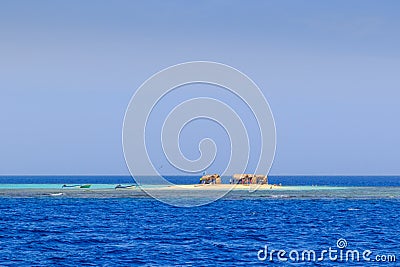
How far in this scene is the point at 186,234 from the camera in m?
65.2

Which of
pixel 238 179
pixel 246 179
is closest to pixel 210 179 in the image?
pixel 238 179

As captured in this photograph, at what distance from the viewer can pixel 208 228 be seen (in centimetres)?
7106

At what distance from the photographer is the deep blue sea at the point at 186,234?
50469 mm

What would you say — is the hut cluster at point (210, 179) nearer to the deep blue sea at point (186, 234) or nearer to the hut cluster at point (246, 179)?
the hut cluster at point (246, 179)

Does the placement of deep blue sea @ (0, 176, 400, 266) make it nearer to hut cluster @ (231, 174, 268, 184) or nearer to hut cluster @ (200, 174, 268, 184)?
hut cluster @ (231, 174, 268, 184)

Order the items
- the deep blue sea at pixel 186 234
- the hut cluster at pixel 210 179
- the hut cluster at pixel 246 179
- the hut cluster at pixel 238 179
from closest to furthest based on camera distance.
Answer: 1. the deep blue sea at pixel 186 234
2. the hut cluster at pixel 246 179
3. the hut cluster at pixel 238 179
4. the hut cluster at pixel 210 179

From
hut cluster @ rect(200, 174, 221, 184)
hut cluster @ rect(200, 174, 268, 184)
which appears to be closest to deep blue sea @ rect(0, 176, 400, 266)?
hut cluster @ rect(200, 174, 268, 184)

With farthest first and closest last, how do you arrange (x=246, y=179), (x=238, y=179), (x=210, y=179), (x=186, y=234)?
(x=210, y=179) < (x=238, y=179) < (x=246, y=179) < (x=186, y=234)

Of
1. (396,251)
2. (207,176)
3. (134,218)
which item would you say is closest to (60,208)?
(134,218)

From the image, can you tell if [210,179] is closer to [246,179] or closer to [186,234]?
[246,179]

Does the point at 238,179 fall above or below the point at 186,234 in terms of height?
above

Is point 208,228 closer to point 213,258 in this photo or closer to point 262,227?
point 262,227

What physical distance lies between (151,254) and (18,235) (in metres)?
18.7

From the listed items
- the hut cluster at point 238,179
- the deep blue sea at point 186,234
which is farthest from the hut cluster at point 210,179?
the deep blue sea at point 186,234
